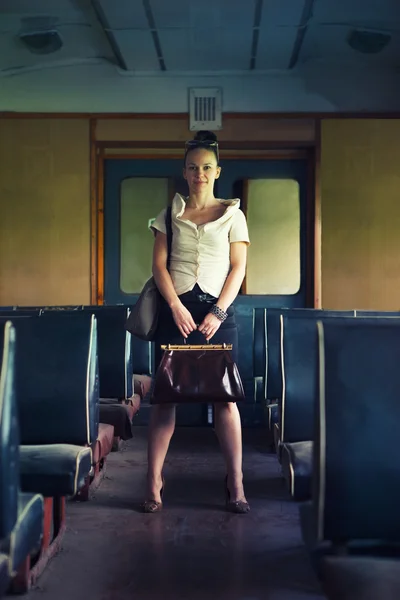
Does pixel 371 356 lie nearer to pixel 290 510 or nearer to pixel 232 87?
pixel 290 510

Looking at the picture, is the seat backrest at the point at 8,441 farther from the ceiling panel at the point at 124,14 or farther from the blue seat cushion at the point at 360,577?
the ceiling panel at the point at 124,14

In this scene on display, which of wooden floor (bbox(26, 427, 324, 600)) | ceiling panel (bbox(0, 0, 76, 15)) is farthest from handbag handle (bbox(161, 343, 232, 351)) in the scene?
ceiling panel (bbox(0, 0, 76, 15))

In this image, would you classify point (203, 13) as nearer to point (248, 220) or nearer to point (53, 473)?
point (248, 220)

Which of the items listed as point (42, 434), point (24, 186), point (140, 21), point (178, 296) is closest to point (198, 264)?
point (178, 296)

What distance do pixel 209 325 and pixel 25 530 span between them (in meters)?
1.51

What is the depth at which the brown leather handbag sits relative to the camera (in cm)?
295

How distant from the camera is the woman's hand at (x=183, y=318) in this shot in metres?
3.01

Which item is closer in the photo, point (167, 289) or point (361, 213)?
point (167, 289)

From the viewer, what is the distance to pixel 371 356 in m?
1.63

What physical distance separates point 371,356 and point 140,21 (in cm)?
391

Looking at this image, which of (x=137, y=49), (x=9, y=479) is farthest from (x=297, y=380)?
(x=137, y=49)

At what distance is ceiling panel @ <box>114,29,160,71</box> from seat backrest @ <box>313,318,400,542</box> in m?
4.04

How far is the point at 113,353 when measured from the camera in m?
3.80

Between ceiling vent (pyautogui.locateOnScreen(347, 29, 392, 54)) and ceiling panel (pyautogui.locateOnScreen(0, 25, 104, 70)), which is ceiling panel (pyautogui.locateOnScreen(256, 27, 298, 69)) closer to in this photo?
ceiling vent (pyautogui.locateOnScreen(347, 29, 392, 54))
